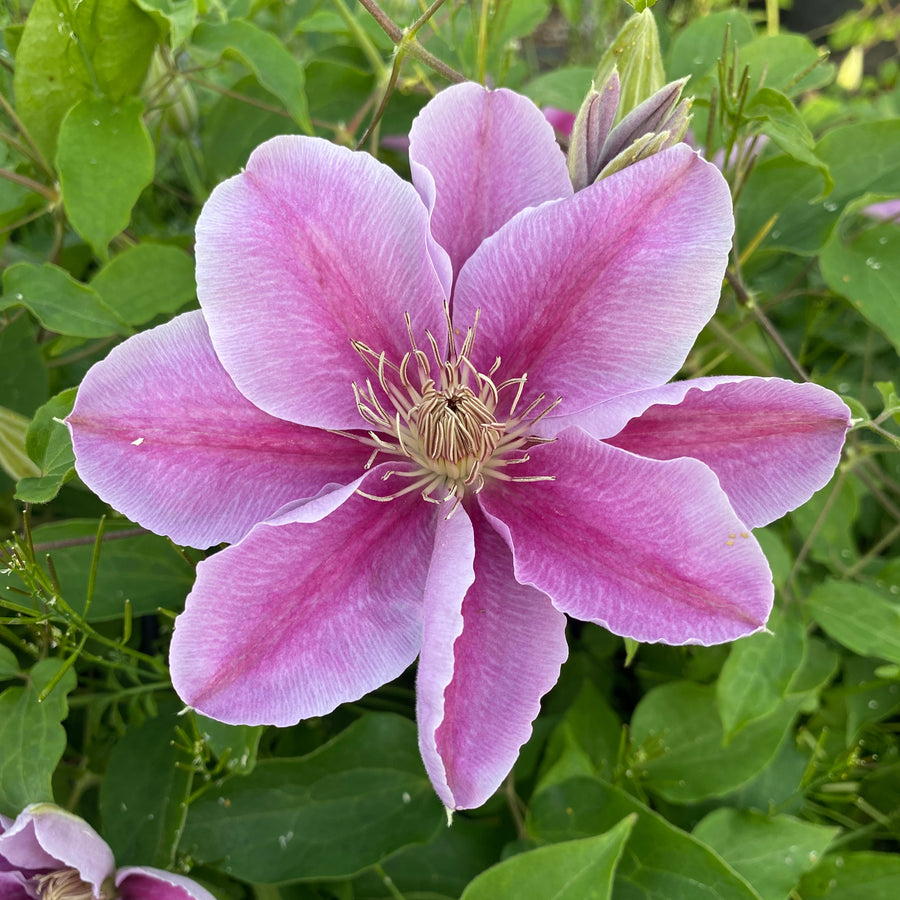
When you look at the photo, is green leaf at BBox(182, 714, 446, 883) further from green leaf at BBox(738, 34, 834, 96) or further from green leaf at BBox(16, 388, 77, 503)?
green leaf at BBox(738, 34, 834, 96)

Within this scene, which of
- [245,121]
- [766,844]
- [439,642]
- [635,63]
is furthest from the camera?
[245,121]

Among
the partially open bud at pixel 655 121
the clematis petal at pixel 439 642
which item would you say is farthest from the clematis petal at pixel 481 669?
the partially open bud at pixel 655 121

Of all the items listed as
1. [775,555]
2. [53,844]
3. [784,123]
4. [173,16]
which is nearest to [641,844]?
[775,555]

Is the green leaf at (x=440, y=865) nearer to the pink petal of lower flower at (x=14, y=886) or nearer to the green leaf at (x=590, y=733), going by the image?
the green leaf at (x=590, y=733)

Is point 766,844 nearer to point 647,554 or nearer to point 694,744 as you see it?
point 694,744

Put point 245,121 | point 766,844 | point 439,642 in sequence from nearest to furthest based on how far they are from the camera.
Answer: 1. point 439,642
2. point 766,844
3. point 245,121

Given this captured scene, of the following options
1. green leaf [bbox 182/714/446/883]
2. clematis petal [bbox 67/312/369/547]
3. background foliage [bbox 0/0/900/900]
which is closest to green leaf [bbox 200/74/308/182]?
background foliage [bbox 0/0/900/900]

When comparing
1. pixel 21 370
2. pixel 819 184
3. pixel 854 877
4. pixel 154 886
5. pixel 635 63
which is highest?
pixel 635 63
